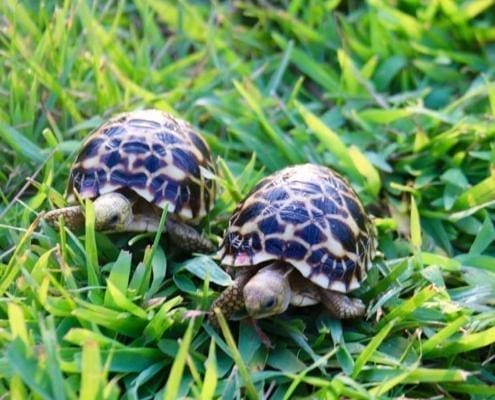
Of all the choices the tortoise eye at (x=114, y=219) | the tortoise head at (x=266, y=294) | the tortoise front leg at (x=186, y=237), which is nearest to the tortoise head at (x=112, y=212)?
the tortoise eye at (x=114, y=219)

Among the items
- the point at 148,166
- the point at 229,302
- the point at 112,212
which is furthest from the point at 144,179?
the point at 229,302

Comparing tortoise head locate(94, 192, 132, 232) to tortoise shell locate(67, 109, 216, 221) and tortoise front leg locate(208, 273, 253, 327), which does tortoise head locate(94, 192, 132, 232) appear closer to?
tortoise shell locate(67, 109, 216, 221)

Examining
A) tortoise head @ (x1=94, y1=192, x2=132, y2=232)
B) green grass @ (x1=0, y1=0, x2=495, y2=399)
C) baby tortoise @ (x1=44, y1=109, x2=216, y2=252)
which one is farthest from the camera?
baby tortoise @ (x1=44, y1=109, x2=216, y2=252)

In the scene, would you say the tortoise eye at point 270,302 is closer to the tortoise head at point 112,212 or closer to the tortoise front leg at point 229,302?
the tortoise front leg at point 229,302

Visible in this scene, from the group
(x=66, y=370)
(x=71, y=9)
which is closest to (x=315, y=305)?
(x=66, y=370)

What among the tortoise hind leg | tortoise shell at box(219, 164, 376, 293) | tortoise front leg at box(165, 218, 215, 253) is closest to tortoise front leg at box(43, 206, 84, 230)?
tortoise front leg at box(165, 218, 215, 253)

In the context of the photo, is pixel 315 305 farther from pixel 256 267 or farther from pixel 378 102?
pixel 378 102
